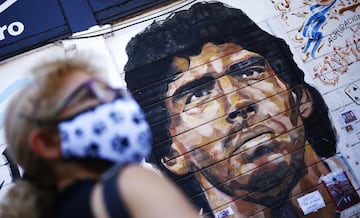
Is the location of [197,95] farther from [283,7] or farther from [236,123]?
[283,7]

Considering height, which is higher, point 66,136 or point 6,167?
point 6,167

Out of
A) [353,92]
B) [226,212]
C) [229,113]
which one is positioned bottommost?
[226,212]

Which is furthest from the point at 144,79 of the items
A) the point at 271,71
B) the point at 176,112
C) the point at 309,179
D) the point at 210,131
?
the point at 309,179

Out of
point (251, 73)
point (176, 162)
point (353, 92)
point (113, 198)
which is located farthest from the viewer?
point (353, 92)

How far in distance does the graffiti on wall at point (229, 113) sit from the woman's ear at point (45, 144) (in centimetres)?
370

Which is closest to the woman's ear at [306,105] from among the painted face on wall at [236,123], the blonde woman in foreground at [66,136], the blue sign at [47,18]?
the painted face on wall at [236,123]

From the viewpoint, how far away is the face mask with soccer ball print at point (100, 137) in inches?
53.9

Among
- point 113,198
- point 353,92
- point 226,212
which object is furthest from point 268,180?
point 113,198

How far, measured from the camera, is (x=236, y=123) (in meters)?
5.32

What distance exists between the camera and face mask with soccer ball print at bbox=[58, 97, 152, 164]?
137 centimetres

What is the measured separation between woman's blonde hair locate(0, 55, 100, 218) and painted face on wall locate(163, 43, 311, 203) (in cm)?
365

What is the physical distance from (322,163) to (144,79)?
263 cm

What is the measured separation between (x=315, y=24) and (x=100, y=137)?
5.23 metres

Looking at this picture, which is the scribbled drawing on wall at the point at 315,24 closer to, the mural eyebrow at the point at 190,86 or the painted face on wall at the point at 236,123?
the painted face on wall at the point at 236,123
